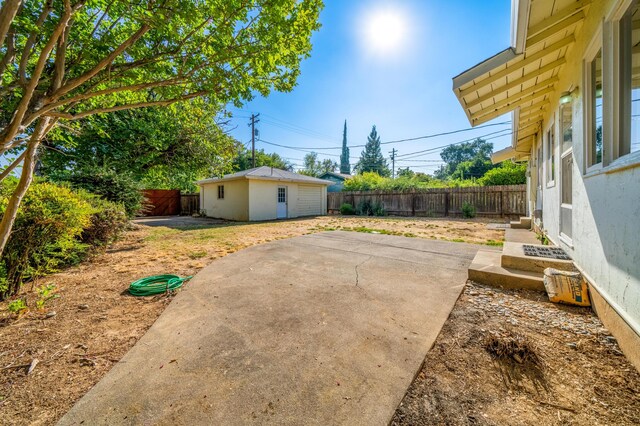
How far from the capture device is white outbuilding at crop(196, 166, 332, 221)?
40.7ft

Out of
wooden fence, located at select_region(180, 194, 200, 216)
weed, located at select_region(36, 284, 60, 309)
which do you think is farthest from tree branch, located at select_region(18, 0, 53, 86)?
wooden fence, located at select_region(180, 194, 200, 216)

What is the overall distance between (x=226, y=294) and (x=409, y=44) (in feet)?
27.3

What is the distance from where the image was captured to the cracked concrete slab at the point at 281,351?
1332 millimetres

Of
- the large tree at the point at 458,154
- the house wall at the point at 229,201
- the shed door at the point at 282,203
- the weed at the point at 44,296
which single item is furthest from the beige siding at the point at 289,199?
the large tree at the point at 458,154

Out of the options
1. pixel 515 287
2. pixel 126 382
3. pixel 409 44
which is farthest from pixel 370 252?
pixel 409 44

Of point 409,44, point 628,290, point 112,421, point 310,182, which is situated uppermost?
point 409,44

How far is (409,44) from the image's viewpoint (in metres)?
7.30

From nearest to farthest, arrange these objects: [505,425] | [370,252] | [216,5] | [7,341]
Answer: [505,425], [7,341], [216,5], [370,252]

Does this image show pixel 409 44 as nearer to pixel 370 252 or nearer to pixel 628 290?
pixel 370 252

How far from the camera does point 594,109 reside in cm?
246

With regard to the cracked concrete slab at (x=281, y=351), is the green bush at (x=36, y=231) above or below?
above

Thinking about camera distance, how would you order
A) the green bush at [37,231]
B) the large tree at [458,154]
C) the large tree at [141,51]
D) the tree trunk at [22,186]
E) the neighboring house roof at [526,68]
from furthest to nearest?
Answer: the large tree at [458,154] → the green bush at [37,231] → the neighboring house roof at [526,68] → the large tree at [141,51] → the tree trunk at [22,186]

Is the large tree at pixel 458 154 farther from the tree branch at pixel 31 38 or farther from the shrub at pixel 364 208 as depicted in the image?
the tree branch at pixel 31 38

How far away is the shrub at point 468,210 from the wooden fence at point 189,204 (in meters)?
16.4
